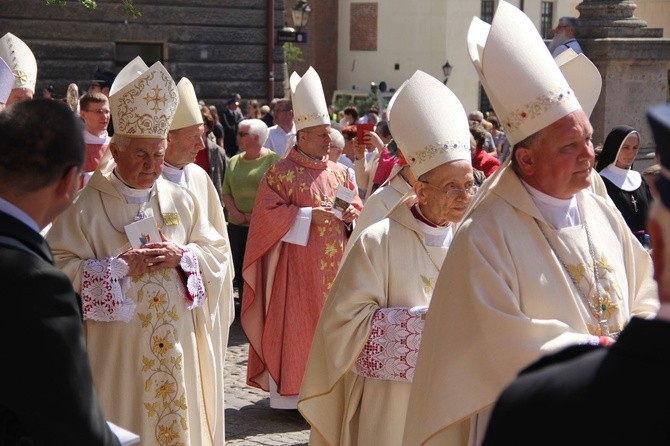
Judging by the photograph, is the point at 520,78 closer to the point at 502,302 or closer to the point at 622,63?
the point at 502,302

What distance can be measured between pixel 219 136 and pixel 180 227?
11.9 meters

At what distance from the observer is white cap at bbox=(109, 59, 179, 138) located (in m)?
5.98

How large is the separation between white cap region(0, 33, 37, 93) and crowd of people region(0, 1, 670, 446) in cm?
16

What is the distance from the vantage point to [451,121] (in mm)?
5609

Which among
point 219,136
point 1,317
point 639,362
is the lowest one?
point 219,136

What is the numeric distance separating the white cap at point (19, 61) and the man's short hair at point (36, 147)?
5254 mm

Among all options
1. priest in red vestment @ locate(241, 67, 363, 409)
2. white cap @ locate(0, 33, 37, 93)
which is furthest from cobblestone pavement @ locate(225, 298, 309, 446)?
white cap @ locate(0, 33, 37, 93)

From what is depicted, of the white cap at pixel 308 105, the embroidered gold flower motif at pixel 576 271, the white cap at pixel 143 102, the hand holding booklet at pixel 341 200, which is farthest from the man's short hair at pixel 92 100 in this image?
the embroidered gold flower motif at pixel 576 271

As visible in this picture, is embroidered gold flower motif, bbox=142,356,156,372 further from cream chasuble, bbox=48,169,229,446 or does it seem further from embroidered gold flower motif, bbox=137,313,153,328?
embroidered gold flower motif, bbox=137,313,153,328

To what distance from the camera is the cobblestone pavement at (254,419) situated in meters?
7.82

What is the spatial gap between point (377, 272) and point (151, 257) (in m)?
1.05

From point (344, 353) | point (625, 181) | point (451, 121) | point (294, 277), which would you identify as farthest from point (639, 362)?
point (625, 181)

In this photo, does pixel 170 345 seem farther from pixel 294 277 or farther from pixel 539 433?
pixel 539 433

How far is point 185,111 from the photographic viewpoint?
748cm
